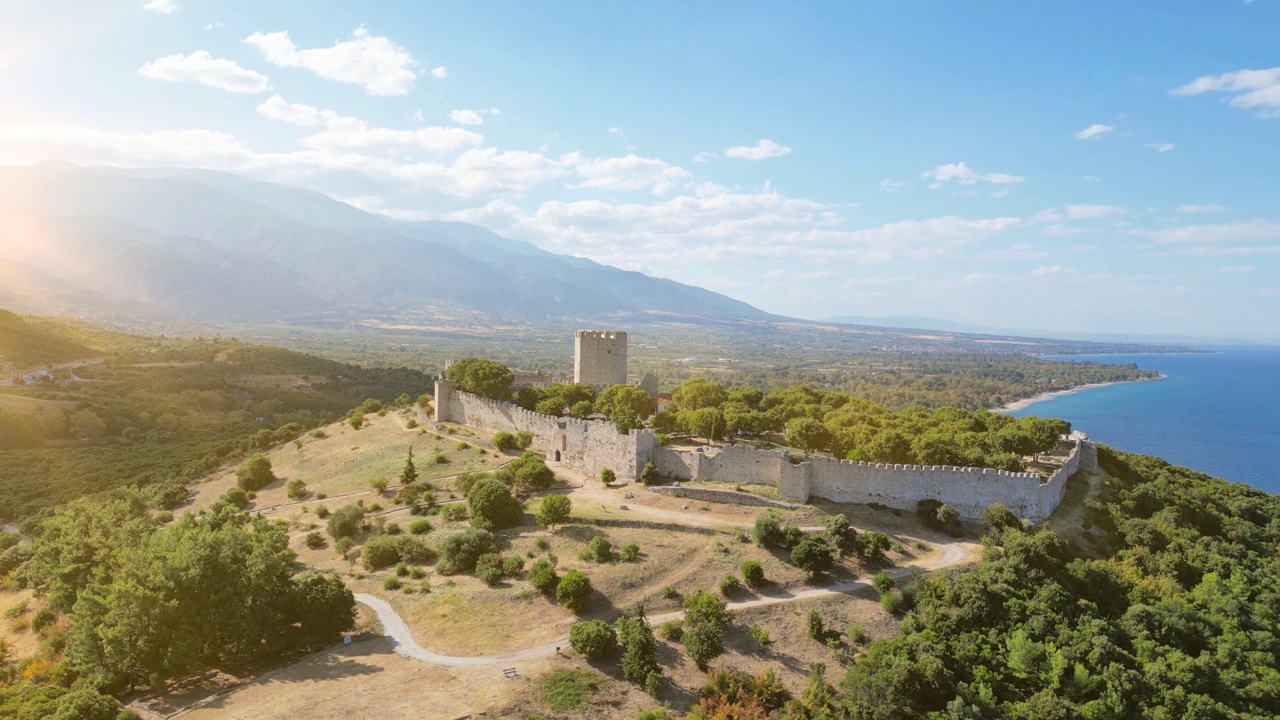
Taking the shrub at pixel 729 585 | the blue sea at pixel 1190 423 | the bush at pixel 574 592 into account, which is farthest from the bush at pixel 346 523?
the blue sea at pixel 1190 423

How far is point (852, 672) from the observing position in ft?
82.9

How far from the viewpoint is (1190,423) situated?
431 feet

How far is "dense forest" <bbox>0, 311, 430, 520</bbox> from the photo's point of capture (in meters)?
54.0

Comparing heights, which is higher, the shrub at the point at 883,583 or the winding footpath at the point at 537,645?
the shrub at the point at 883,583

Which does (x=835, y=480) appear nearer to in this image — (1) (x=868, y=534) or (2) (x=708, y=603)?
(1) (x=868, y=534)

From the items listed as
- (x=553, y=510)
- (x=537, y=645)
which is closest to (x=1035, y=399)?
(x=553, y=510)

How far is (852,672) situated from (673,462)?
16.8 m

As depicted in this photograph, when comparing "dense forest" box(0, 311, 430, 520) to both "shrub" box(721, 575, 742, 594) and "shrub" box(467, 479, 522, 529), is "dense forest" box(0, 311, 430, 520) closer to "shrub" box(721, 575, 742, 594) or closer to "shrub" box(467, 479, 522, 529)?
"shrub" box(467, 479, 522, 529)

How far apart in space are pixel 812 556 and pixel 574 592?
1080cm

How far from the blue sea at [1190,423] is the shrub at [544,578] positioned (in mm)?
95520

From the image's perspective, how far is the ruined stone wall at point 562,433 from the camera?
40312mm

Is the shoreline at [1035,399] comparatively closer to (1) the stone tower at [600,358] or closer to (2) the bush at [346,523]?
(1) the stone tower at [600,358]

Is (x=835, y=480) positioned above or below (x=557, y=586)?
above

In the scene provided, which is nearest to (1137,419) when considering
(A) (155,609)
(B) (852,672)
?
(B) (852,672)
